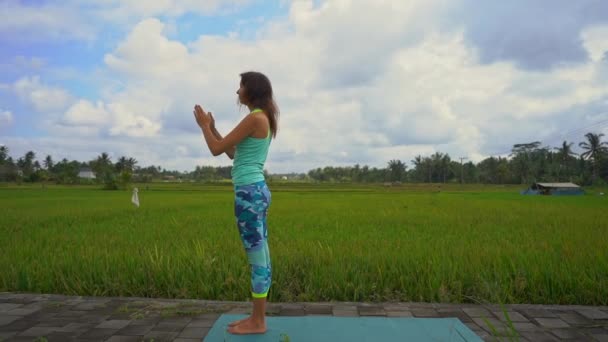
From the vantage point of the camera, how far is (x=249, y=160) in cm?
228

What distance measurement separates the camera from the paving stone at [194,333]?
235cm

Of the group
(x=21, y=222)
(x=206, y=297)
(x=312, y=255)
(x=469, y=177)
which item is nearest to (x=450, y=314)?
(x=312, y=255)

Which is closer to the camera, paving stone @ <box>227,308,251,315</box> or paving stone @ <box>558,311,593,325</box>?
paving stone @ <box>558,311,593,325</box>

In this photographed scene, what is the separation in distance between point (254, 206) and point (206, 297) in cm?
143

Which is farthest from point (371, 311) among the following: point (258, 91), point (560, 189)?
point (560, 189)

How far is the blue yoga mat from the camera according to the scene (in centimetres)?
229

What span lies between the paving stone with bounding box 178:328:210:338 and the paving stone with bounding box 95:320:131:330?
442 mm

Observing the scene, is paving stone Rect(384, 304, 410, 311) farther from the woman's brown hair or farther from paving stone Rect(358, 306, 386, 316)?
the woman's brown hair

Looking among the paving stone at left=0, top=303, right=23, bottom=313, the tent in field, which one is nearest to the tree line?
the tent in field

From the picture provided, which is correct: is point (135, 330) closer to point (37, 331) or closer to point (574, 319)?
point (37, 331)

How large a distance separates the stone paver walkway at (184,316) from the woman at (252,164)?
0.48 metres

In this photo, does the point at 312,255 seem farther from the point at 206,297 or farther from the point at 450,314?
the point at 450,314

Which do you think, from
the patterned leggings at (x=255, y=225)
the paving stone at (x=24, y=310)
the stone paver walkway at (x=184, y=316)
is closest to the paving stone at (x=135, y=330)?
the stone paver walkway at (x=184, y=316)

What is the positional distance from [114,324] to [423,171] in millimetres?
67721
